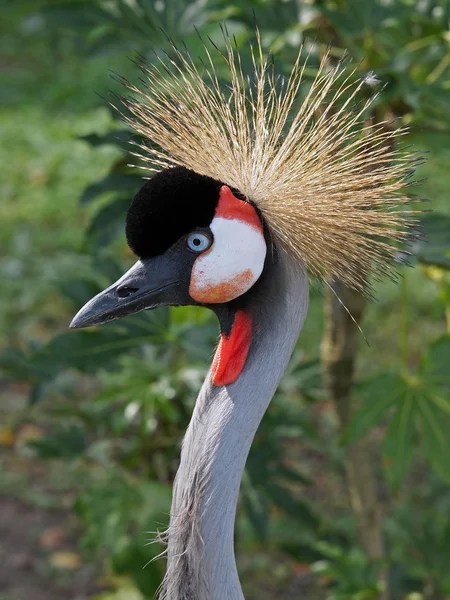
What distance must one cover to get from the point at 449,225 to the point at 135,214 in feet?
2.47

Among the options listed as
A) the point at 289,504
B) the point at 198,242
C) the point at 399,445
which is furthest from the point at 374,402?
the point at 198,242

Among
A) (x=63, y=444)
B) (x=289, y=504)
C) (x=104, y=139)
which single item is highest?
(x=104, y=139)

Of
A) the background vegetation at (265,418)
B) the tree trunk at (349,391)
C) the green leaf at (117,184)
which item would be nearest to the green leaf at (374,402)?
the background vegetation at (265,418)

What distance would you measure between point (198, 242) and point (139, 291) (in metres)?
0.11

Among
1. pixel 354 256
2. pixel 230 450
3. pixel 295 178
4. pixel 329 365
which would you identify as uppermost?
pixel 295 178

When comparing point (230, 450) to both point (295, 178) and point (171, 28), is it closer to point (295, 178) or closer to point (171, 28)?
point (295, 178)

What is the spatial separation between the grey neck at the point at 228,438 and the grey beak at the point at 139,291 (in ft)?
0.43

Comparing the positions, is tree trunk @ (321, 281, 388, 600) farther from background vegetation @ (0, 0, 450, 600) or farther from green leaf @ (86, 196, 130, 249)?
green leaf @ (86, 196, 130, 249)

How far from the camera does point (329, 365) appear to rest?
215cm

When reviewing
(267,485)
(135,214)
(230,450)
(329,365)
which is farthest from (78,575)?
(135,214)

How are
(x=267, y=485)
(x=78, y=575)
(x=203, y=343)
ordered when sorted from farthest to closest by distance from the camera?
(x=78, y=575), (x=267, y=485), (x=203, y=343)

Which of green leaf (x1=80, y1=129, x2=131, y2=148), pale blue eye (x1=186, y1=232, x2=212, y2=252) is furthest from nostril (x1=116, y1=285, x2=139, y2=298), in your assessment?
green leaf (x1=80, y1=129, x2=131, y2=148)

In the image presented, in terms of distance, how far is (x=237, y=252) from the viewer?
50.5 inches

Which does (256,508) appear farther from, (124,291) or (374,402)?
(124,291)
